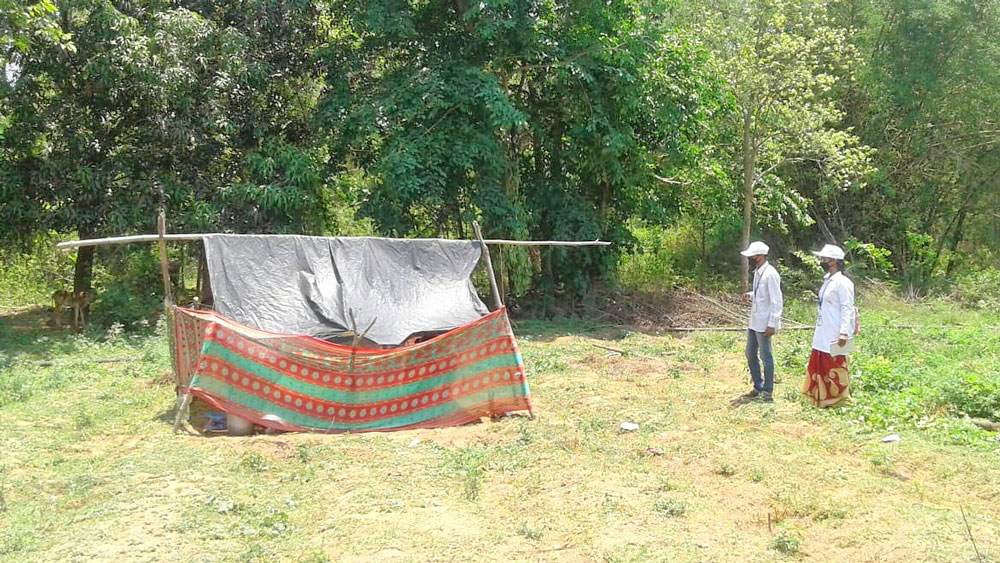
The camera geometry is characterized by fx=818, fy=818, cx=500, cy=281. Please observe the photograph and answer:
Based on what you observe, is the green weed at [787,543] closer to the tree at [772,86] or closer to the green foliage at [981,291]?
the tree at [772,86]

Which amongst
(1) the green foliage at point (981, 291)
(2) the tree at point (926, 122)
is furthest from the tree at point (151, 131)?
(1) the green foliage at point (981, 291)

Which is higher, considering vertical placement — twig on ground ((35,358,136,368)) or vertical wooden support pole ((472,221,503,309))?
vertical wooden support pole ((472,221,503,309))

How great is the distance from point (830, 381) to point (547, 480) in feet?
10.7

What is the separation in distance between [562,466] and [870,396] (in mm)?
3456

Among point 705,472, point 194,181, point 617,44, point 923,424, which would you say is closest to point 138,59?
point 194,181

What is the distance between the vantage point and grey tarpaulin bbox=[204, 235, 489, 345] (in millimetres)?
7617

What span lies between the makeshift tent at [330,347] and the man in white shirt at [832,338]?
108 inches

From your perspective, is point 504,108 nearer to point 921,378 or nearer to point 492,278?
point 492,278

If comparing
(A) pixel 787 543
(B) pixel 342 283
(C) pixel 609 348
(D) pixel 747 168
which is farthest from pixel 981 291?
(A) pixel 787 543

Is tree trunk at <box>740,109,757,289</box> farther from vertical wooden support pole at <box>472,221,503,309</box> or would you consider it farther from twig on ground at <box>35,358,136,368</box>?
twig on ground at <box>35,358,136,368</box>

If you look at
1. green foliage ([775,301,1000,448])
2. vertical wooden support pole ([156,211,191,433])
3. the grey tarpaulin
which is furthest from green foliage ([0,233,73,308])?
green foliage ([775,301,1000,448])

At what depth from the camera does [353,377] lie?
7.41 meters

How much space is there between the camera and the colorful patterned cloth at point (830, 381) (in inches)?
299

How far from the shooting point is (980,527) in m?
4.81
